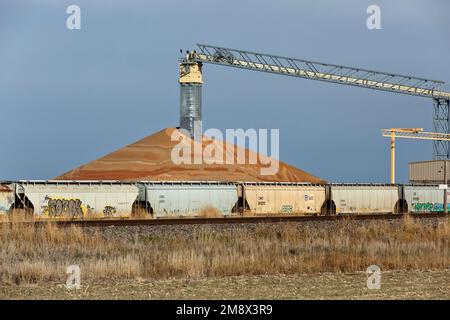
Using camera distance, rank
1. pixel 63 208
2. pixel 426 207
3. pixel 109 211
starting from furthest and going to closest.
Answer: pixel 426 207, pixel 109 211, pixel 63 208

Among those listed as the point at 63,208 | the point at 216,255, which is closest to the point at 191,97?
the point at 63,208

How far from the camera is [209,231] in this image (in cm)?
2612

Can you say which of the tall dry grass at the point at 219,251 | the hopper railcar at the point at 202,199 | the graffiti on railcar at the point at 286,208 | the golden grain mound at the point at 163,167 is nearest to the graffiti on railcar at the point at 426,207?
the hopper railcar at the point at 202,199

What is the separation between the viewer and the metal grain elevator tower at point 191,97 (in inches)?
2502

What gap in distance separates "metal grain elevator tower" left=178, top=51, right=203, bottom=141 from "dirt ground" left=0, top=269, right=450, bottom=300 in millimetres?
48814

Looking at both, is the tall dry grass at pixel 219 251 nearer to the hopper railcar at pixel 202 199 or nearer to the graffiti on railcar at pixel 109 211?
the hopper railcar at pixel 202 199

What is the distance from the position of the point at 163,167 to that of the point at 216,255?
134 ft

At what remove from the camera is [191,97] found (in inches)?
2539

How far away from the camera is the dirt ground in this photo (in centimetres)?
1205

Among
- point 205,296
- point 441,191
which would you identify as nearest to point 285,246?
point 205,296

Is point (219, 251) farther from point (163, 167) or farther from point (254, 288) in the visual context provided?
point (163, 167)

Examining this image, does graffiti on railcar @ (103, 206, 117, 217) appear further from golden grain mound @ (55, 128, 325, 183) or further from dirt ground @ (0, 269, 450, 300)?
dirt ground @ (0, 269, 450, 300)

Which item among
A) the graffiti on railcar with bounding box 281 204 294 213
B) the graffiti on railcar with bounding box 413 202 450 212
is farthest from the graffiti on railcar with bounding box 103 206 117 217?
the graffiti on railcar with bounding box 413 202 450 212
